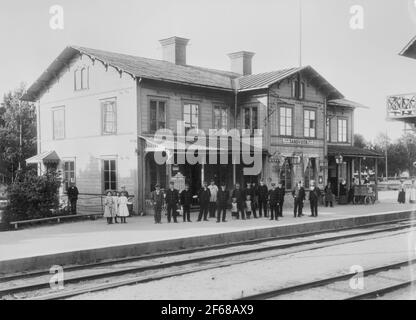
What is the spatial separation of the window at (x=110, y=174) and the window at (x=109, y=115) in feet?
4.64

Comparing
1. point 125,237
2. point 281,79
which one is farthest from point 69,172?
point 125,237

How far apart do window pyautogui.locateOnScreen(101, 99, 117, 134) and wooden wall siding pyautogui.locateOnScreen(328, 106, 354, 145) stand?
47.0ft

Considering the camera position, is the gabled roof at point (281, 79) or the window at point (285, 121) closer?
the gabled roof at point (281, 79)

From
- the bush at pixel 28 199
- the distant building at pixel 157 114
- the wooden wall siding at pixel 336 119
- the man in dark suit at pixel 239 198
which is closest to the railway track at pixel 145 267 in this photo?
the man in dark suit at pixel 239 198

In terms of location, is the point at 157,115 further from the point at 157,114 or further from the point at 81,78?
the point at 81,78

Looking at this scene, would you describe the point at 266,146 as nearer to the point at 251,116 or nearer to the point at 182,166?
the point at 251,116

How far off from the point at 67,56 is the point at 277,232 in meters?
14.0

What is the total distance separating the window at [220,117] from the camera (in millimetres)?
25141

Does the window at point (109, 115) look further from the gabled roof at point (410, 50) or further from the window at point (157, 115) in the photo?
the gabled roof at point (410, 50)

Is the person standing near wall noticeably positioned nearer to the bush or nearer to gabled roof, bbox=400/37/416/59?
the bush

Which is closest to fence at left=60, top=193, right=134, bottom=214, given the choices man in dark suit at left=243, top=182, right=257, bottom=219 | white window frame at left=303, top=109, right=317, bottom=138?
man in dark suit at left=243, top=182, right=257, bottom=219

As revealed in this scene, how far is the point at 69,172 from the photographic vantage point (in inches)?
987

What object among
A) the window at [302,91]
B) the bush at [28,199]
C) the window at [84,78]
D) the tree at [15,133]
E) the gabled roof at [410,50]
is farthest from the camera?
the tree at [15,133]
